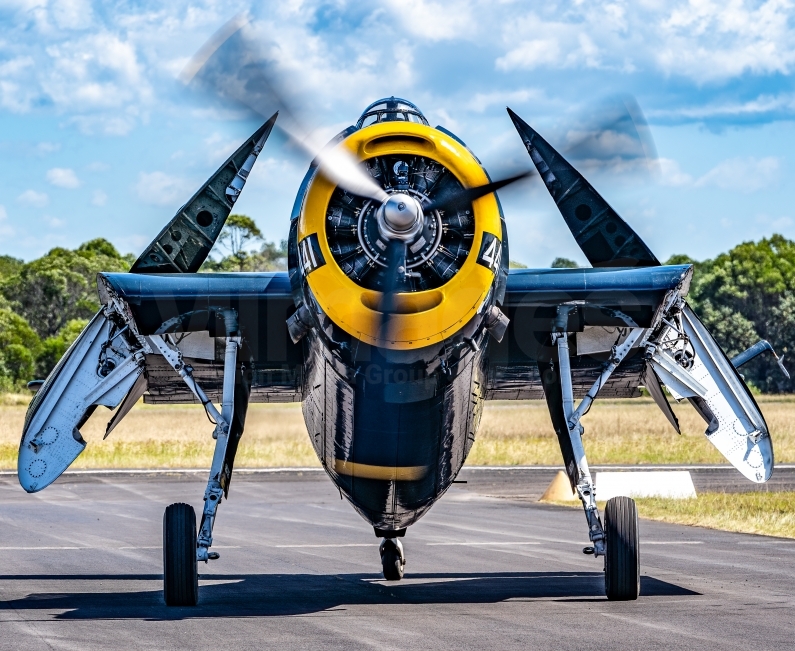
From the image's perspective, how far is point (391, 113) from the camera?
1191 cm

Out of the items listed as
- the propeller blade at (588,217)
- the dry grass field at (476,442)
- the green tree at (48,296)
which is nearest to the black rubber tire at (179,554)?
the propeller blade at (588,217)

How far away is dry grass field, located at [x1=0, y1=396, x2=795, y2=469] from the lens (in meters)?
43.3

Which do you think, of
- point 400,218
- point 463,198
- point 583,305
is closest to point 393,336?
point 400,218

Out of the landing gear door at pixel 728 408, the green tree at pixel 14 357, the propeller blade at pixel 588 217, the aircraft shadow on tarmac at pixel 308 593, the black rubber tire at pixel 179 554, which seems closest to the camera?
the black rubber tire at pixel 179 554

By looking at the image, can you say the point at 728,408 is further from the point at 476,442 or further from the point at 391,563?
the point at 476,442

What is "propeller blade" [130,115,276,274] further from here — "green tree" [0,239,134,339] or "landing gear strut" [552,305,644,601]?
"green tree" [0,239,134,339]

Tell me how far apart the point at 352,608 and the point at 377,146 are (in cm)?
448

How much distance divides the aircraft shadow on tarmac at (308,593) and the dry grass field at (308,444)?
20158mm

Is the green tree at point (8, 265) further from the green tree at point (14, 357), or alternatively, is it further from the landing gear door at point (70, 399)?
the landing gear door at point (70, 399)

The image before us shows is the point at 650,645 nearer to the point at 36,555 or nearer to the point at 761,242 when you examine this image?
the point at 36,555

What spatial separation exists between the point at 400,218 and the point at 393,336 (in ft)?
3.33

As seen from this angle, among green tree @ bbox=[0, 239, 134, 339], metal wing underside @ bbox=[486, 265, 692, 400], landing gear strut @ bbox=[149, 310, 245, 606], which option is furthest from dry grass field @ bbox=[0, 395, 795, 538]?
green tree @ bbox=[0, 239, 134, 339]

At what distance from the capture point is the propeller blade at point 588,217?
15000 mm

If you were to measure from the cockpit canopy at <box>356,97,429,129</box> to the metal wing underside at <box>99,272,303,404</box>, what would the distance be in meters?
1.85
